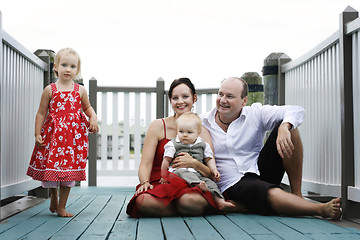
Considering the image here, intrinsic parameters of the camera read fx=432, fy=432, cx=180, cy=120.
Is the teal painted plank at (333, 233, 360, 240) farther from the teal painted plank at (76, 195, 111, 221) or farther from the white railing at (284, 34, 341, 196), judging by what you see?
the teal painted plank at (76, 195, 111, 221)

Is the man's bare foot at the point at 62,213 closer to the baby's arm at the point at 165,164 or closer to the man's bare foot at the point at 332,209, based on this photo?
the baby's arm at the point at 165,164

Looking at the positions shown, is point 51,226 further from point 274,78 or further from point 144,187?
point 274,78

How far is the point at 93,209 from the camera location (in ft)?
10.1

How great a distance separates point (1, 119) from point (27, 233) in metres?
0.86

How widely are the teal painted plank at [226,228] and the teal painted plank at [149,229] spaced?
0.30 m

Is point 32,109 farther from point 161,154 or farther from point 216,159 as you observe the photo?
point 216,159

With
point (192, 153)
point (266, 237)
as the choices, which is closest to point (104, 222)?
Answer: point (192, 153)

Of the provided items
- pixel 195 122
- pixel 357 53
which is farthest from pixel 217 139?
pixel 357 53

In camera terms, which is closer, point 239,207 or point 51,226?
point 51,226

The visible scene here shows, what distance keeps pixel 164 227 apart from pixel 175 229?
0.29ft

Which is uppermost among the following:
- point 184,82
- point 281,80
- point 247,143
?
point 281,80

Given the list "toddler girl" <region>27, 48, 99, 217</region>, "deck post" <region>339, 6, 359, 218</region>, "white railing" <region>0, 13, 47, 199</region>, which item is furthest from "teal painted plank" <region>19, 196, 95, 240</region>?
"deck post" <region>339, 6, 359, 218</region>

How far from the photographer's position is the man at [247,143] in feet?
9.42

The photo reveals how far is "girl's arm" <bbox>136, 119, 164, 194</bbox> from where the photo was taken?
2.84 m
